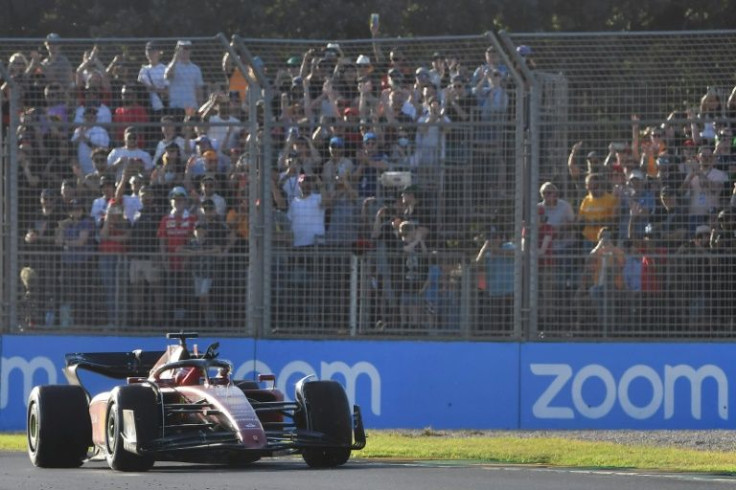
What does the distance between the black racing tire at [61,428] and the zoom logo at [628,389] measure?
5.26 meters

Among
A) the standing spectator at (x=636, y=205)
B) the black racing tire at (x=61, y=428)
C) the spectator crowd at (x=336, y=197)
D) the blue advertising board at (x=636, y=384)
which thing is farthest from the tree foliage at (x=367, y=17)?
the black racing tire at (x=61, y=428)

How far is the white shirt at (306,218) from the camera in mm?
15516

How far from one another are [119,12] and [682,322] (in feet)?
54.6

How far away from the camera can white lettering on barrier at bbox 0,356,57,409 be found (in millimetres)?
16312

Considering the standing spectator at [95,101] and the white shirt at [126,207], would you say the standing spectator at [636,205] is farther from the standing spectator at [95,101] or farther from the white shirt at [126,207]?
the standing spectator at [95,101]

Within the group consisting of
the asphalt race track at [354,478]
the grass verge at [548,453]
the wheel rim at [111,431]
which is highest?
the wheel rim at [111,431]

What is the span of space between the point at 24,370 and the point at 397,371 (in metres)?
3.78

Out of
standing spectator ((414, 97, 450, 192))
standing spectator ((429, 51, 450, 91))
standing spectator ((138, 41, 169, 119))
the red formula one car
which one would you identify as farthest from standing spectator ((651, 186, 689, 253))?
standing spectator ((138, 41, 169, 119))

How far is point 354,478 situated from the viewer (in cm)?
1066

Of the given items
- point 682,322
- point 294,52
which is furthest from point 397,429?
point 294,52

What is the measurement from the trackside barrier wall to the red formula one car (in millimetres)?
3638

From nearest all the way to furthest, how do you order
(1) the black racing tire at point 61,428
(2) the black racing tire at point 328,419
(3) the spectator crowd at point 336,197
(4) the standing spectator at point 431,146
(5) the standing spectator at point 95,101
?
(2) the black racing tire at point 328,419 < (1) the black racing tire at point 61,428 < (3) the spectator crowd at point 336,197 < (4) the standing spectator at point 431,146 < (5) the standing spectator at point 95,101

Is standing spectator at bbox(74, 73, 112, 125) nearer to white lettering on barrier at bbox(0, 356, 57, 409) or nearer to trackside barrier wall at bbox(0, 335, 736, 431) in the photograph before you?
trackside barrier wall at bbox(0, 335, 736, 431)

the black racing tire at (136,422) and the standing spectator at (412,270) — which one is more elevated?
the standing spectator at (412,270)
